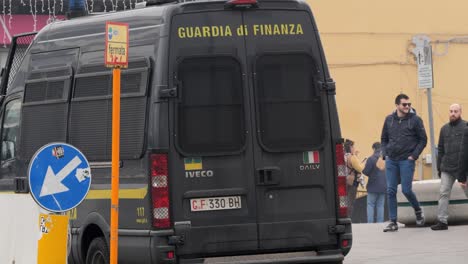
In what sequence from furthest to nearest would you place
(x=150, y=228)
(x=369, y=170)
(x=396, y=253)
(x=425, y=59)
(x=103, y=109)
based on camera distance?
(x=369, y=170), (x=425, y=59), (x=396, y=253), (x=103, y=109), (x=150, y=228)

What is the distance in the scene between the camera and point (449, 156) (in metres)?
17.2

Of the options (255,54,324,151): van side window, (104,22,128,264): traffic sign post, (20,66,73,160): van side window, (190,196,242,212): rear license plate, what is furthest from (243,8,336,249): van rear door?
(20,66,73,160): van side window

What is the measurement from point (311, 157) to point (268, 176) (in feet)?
1.50

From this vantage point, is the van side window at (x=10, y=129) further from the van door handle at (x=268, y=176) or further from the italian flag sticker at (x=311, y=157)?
the italian flag sticker at (x=311, y=157)

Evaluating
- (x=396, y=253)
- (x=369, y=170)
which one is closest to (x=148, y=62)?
(x=396, y=253)

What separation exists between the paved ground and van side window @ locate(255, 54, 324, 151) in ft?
9.02

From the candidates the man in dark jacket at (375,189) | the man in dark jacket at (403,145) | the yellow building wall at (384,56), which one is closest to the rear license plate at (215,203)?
the man in dark jacket at (403,145)

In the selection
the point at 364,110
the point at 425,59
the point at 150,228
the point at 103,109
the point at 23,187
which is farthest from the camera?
the point at 364,110

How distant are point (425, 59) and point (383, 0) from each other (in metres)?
14.5

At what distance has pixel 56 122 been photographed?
1260 centimetres

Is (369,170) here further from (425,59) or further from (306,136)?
(306,136)

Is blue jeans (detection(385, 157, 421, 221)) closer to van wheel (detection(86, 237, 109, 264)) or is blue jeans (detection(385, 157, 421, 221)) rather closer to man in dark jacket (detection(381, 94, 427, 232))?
man in dark jacket (detection(381, 94, 427, 232))

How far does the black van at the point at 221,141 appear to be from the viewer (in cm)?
1117

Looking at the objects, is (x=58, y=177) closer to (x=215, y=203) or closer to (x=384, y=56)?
(x=215, y=203)
